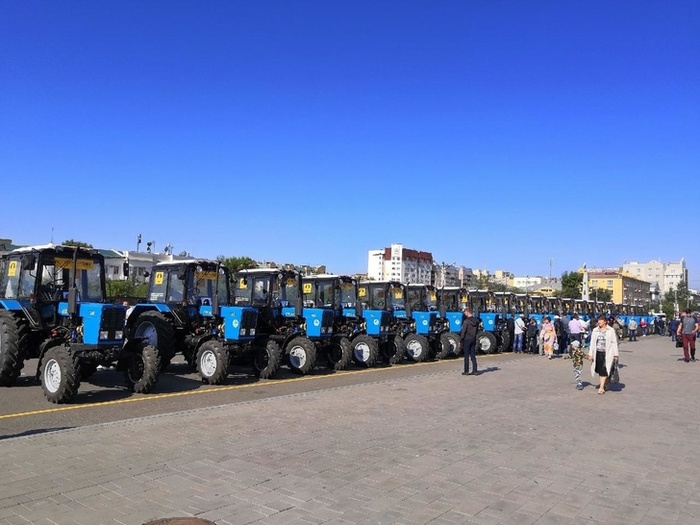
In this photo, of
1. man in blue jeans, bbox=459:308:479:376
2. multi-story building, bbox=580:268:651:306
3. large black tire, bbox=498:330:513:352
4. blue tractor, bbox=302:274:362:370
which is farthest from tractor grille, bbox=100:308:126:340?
multi-story building, bbox=580:268:651:306

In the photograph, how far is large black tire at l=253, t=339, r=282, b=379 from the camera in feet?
42.5

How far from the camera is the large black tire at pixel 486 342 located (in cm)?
2288

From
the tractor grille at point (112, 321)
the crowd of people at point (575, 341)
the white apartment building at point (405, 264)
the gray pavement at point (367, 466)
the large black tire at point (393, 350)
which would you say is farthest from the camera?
the white apartment building at point (405, 264)

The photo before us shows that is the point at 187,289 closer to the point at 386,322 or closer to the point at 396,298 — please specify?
the point at 386,322

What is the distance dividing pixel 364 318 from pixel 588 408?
26.7ft

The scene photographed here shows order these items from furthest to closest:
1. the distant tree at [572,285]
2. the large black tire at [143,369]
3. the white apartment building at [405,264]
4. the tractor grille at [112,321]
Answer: the distant tree at [572,285], the white apartment building at [405,264], the large black tire at [143,369], the tractor grille at [112,321]

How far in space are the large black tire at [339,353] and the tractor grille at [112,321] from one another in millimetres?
6225

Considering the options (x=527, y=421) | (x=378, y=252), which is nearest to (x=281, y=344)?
(x=527, y=421)

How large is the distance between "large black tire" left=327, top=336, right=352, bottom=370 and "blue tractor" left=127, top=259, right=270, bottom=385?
2.43 metres

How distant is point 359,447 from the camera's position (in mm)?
6812

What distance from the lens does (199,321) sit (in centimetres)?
1334

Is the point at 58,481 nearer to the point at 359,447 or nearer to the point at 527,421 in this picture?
the point at 359,447

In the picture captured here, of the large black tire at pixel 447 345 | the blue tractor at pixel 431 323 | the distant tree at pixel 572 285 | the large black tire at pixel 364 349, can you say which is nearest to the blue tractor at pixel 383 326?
the large black tire at pixel 364 349

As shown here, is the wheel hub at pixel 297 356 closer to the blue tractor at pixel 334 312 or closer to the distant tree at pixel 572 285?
the blue tractor at pixel 334 312
